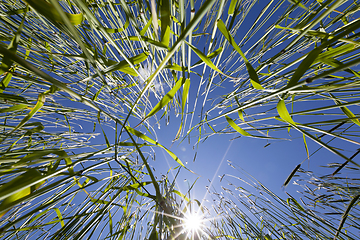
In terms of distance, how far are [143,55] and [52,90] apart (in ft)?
0.81

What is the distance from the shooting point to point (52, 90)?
0.34 meters

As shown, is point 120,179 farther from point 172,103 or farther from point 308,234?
point 308,234

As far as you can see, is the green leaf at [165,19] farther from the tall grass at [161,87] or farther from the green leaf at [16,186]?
the green leaf at [16,186]

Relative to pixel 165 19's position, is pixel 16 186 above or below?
below

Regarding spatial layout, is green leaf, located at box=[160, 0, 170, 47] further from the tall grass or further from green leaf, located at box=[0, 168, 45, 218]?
green leaf, located at box=[0, 168, 45, 218]

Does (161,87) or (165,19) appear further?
(161,87)

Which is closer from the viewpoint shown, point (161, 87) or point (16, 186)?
point (16, 186)

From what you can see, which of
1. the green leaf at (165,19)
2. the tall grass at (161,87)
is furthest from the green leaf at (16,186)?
the green leaf at (165,19)

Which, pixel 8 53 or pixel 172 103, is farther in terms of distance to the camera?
pixel 172 103

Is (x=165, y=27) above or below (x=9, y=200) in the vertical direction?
above

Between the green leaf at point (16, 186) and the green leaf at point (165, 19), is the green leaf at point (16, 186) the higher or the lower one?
the lower one

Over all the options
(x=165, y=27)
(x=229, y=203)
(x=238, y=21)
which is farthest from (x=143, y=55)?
(x=229, y=203)

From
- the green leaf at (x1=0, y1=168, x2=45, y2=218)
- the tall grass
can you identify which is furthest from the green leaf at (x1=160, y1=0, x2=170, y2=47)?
the green leaf at (x1=0, y1=168, x2=45, y2=218)

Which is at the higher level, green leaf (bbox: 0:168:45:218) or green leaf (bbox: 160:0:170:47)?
green leaf (bbox: 160:0:170:47)
